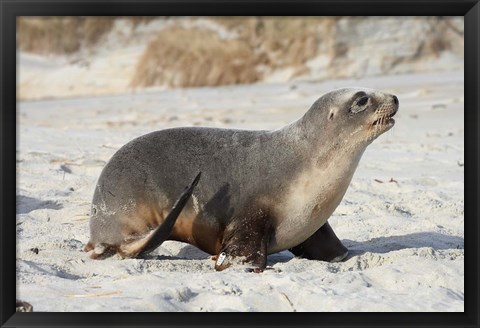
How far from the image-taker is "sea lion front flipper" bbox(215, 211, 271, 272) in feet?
17.0

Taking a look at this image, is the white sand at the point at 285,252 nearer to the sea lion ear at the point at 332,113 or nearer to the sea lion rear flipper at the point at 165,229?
the sea lion rear flipper at the point at 165,229

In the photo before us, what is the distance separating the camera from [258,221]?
5.31 meters

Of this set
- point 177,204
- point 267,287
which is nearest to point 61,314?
point 267,287


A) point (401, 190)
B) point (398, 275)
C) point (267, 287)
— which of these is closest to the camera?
point (267, 287)

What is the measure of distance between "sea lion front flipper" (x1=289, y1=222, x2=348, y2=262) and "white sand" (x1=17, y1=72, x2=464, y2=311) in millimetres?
81

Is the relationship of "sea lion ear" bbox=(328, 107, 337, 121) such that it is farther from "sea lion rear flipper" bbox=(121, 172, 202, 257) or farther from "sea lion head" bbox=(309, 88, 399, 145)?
"sea lion rear flipper" bbox=(121, 172, 202, 257)

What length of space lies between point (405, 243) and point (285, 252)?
2.32 ft

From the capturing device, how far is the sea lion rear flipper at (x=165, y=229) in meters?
5.21

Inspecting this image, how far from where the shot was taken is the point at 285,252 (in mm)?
5941

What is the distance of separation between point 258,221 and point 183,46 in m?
15.8

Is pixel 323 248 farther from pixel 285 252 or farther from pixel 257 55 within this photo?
pixel 257 55
